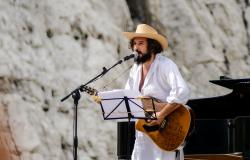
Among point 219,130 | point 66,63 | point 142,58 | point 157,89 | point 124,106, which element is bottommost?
point 219,130

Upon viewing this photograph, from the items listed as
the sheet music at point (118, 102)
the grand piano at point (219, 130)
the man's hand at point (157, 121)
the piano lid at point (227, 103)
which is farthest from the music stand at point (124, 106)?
the piano lid at point (227, 103)

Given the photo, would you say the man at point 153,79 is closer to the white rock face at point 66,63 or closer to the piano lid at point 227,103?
the piano lid at point 227,103

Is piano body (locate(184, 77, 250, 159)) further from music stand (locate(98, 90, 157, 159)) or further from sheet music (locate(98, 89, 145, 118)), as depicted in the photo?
sheet music (locate(98, 89, 145, 118))

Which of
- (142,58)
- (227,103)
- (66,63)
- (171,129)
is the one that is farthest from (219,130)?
(66,63)

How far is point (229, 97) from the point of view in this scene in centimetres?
891

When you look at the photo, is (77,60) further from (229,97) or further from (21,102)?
(229,97)

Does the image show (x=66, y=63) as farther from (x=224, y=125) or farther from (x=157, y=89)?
(x=157, y=89)

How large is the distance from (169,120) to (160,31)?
727 cm

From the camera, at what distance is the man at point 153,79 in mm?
7016

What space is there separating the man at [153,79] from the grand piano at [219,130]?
0.52m

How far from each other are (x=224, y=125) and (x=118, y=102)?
5.26 ft

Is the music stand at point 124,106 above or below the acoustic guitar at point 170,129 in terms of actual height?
above

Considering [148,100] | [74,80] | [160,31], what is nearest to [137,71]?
[148,100]

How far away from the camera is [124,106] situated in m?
6.79
